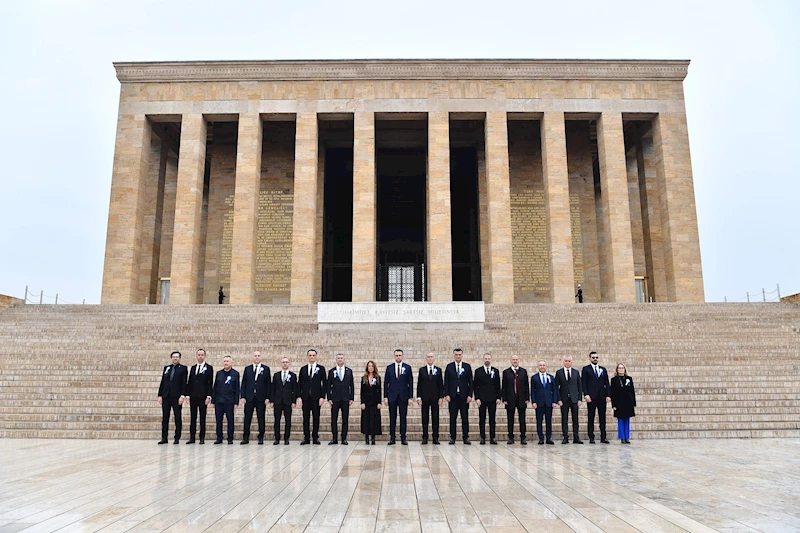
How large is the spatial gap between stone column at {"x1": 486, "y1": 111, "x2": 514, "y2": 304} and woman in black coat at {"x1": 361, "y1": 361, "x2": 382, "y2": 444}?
1378cm

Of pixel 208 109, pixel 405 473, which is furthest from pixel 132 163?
pixel 405 473

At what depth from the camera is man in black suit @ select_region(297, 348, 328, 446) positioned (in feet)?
25.9

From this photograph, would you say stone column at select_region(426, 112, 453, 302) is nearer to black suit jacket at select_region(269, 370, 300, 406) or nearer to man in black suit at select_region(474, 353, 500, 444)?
man in black suit at select_region(474, 353, 500, 444)

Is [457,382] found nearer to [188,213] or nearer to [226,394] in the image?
[226,394]

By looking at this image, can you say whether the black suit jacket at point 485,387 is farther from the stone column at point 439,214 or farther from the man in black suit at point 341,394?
the stone column at point 439,214

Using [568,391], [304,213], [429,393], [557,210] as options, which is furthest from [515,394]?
[304,213]

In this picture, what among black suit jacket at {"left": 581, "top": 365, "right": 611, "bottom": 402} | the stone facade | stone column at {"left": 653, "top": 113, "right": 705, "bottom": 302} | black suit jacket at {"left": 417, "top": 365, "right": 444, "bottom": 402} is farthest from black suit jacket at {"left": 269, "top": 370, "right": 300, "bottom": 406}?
stone column at {"left": 653, "top": 113, "right": 705, "bottom": 302}

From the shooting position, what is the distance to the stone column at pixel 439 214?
855 inches

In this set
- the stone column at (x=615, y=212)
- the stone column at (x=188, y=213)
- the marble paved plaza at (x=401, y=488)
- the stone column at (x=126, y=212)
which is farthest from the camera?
the stone column at (x=126, y=212)

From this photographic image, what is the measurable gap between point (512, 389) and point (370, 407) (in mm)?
1981

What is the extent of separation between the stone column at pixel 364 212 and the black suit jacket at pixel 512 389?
13.3m

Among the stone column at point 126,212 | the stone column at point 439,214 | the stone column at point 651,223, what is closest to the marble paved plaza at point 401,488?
the stone column at point 439,214

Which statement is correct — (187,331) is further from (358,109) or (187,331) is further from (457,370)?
(358,109)

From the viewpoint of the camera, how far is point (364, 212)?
22234 millimetres
